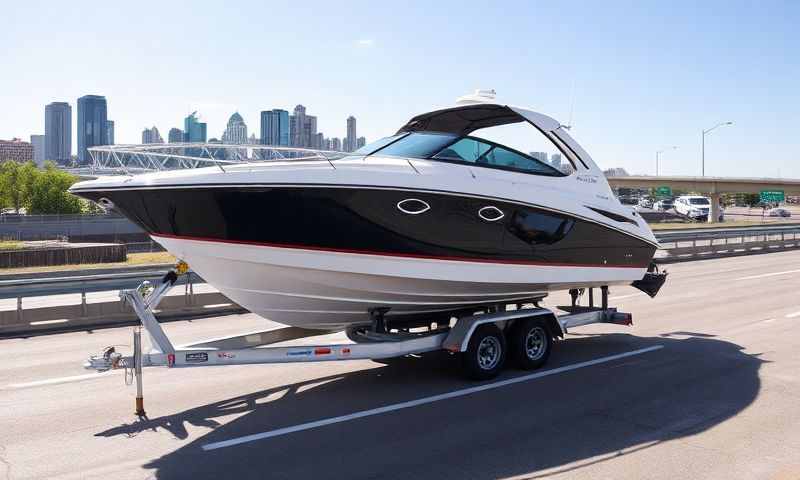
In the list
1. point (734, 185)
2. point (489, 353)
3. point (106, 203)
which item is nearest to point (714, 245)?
point (489, 353)

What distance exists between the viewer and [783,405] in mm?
7609

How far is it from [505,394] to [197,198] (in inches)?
148

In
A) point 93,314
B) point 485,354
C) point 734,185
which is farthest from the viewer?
point 734,185

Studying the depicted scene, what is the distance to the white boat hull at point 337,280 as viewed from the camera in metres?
7.24

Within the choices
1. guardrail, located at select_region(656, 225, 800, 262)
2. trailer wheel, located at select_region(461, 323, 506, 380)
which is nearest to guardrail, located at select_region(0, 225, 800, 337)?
trailer wheel, located at select_region(461, 323, 506, 380)

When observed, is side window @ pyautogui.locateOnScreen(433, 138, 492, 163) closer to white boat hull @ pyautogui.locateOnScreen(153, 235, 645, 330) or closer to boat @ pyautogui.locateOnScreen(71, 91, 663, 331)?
boat @ pyautogui.locateOnScreen(71, 91, 663, 331)

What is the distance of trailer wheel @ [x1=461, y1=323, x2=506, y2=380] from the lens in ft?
27.5

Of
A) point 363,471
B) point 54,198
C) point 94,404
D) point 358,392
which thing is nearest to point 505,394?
point 358,392

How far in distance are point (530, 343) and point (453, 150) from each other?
8.42 feet

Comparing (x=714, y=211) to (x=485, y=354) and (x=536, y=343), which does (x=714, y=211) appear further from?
(x=485, y=354)

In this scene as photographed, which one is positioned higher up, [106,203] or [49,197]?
[49,197]

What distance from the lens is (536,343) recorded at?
9.18 meters

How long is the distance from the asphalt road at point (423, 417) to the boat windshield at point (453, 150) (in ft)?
8.17


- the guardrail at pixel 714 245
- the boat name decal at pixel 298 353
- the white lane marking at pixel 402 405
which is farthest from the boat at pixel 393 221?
the guardrail at pixel 714 245
